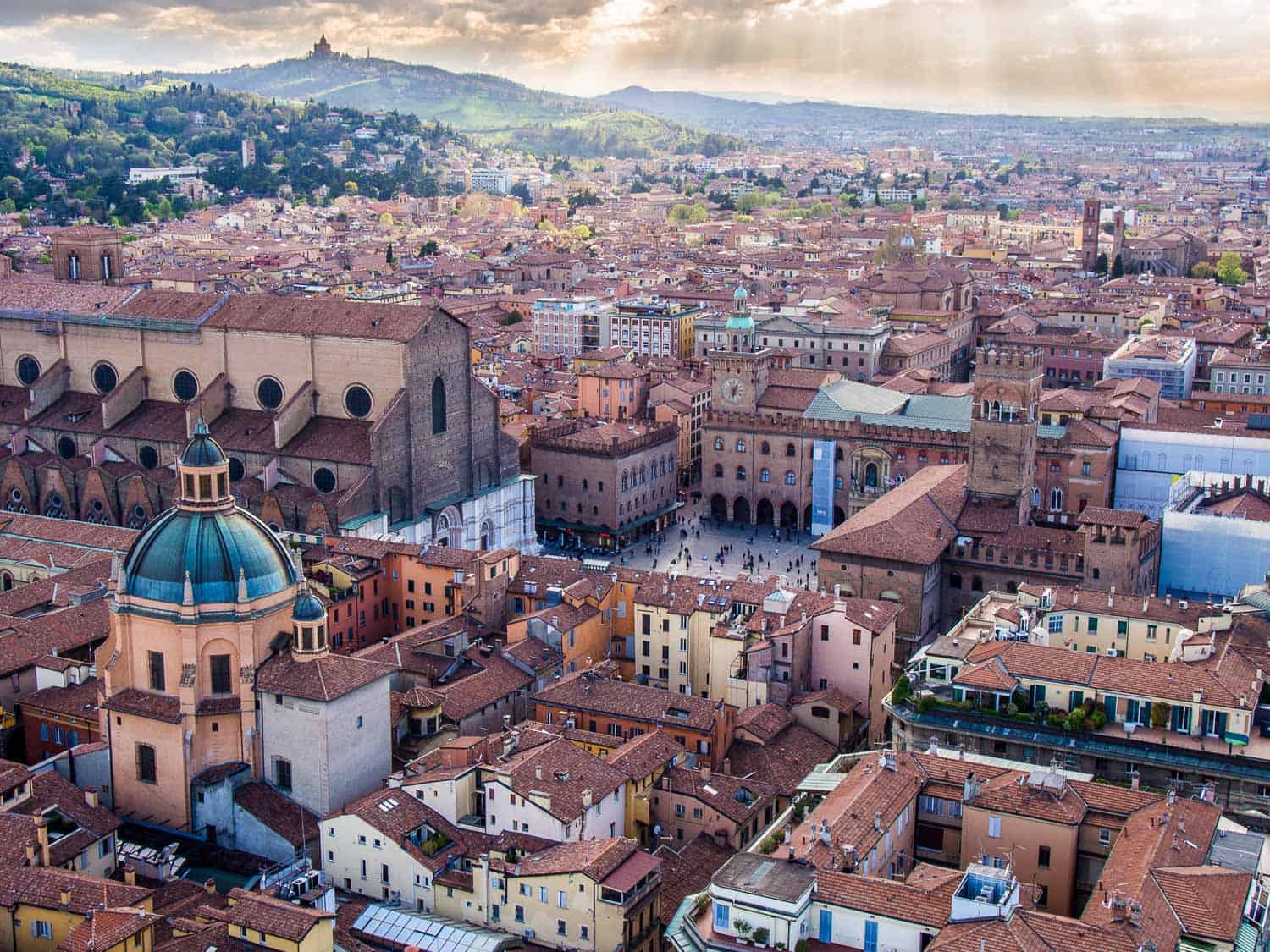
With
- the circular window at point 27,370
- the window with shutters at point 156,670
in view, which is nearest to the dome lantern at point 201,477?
the window with shutters at point 156,670

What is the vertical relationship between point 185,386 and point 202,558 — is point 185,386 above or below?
above

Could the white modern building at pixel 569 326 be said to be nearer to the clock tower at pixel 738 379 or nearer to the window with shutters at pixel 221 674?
the clock tower at pixel 738 379

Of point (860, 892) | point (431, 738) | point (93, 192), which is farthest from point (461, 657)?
point (93, 192)

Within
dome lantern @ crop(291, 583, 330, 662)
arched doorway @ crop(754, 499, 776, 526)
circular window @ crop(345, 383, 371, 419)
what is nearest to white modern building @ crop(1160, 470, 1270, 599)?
arched doorway @ crop(754, 499, 776, 526)

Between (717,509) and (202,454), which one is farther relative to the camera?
(717,509)

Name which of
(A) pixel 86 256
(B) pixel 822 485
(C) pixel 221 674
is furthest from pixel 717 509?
(C) pixel 221 674

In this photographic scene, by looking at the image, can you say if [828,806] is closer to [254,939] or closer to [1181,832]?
[1181,832]

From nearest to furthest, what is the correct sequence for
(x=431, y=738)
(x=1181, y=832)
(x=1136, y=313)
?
1. (x=1181, y=832)
2. (x=431, y=738)
3. (x=1136, y=313)

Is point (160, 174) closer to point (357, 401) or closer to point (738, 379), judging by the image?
point (738, 379)
